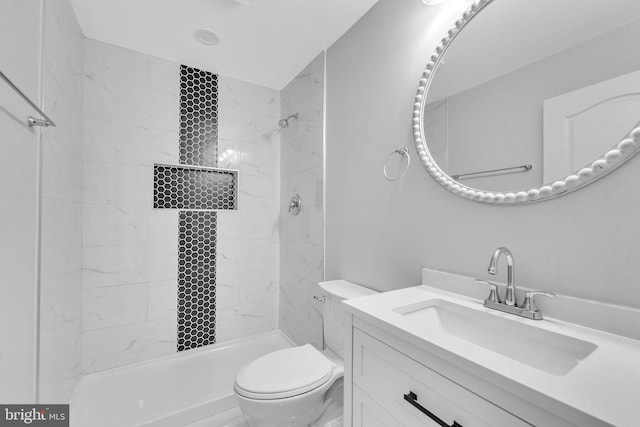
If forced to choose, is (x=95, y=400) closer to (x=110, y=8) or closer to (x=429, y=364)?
(x=429, y=364)

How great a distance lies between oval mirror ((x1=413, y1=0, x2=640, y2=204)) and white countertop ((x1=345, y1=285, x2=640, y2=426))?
39 cm

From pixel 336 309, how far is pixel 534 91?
123cm

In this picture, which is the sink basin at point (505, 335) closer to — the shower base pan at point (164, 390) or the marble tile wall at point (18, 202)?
the marble tile wall at point (18, 202)

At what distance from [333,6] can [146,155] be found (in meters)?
1.63

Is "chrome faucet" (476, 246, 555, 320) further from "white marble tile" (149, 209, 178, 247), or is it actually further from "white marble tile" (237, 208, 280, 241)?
"white marble tile" (149, 209, 178, 247)

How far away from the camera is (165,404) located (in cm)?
159

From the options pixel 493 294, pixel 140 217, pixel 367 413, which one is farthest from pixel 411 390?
pixel 140 217

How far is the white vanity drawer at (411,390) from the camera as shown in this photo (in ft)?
1.73

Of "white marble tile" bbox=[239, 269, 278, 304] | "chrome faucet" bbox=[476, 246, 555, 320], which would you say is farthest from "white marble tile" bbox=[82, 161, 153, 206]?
"chrome faucet" bbox=[476, 246, 555, 320]

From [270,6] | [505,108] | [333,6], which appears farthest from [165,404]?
[333,6]

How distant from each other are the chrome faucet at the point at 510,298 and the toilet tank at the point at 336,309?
61cm

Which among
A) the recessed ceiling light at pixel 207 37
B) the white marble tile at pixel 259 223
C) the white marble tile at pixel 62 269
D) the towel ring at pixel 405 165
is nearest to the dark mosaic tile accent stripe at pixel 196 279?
the white marble tile at pixel 259 223

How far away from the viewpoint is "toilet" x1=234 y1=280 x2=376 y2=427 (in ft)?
3.60

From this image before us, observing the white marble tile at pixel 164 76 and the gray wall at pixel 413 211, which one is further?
the white marble tile at pixel 164 76
